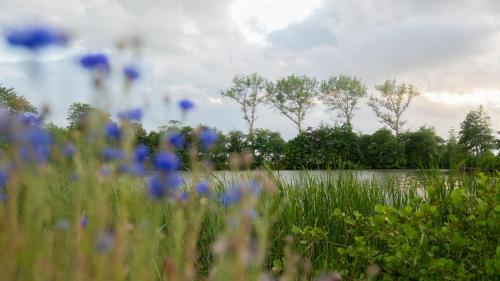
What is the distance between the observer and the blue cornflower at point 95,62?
1569mm

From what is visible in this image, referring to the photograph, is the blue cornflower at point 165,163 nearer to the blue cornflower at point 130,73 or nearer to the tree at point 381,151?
the blue cornflower at point 130,73

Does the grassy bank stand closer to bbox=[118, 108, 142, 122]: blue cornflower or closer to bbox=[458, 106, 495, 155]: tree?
bbox=[118, 108, 142, 122]: blue cornflower

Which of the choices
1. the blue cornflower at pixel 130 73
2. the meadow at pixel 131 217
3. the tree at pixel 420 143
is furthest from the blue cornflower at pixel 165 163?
the tree at pixel 420 143

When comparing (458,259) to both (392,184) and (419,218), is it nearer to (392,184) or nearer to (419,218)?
(419,218)

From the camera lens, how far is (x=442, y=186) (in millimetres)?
4812

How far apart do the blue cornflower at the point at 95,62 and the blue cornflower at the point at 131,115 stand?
0.17 metres

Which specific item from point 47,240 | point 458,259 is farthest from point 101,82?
point 458,259

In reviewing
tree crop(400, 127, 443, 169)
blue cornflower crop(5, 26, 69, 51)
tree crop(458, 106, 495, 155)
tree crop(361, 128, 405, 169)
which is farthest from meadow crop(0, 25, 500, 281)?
tree crop(458, 106, 495, 155)

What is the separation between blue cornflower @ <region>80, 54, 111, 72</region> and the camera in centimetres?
157

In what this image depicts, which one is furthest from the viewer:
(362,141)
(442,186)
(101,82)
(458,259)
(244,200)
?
(362,141)

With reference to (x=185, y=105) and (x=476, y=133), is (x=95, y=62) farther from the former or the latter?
(x=476, y=133)

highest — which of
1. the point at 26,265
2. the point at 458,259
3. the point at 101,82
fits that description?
the point at 101,82

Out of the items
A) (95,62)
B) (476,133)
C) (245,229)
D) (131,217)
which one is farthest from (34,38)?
(476,133)

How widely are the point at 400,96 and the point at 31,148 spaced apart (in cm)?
4020
